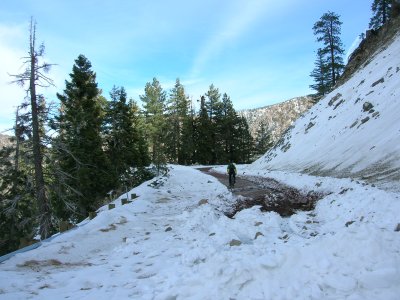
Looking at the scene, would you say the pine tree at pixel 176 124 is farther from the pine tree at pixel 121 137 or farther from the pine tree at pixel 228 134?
the pine tree at pixel 121 137

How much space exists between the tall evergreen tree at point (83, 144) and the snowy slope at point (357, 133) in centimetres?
1484

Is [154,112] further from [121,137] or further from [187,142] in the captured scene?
[121,137]

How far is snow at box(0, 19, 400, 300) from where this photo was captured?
5.26m

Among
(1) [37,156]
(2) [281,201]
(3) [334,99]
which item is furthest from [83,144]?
(3) [334,99]

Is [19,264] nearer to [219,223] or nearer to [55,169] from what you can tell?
[219,223]

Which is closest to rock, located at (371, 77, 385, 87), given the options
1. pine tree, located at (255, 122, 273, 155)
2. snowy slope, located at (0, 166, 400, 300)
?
snowy slope, located at (0, 166, 400, 300)

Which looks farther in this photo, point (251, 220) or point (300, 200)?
point (300, 200)

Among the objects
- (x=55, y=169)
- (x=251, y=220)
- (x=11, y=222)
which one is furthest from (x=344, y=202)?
(x=11, y=222)

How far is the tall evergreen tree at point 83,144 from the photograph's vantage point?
78.6 ft

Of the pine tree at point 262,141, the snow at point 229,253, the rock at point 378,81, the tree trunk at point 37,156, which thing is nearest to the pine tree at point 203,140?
the pine tree at point 262,141

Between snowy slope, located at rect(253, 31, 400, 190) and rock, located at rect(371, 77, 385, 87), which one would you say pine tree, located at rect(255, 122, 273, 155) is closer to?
snowy slope, located at rect(253, 31, 400, 190)

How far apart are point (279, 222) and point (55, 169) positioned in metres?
11.4

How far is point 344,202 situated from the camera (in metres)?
11.2

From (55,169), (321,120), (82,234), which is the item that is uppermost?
(321,120)
